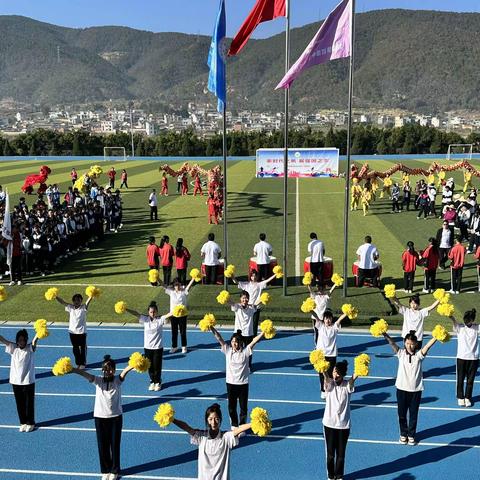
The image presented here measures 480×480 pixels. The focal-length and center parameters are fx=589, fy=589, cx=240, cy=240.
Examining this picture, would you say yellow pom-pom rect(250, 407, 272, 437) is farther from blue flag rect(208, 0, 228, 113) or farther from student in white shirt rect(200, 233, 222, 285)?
student in white shirt rect(200, 233, 222, 285)

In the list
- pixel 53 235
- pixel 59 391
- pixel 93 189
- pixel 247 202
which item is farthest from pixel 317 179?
pixel 59 391

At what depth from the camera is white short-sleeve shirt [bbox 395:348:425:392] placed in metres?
8.14

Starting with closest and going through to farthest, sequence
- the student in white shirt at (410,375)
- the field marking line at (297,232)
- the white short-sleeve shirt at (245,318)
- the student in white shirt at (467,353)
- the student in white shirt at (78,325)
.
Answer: the student in white shirt at (410,375), the student in white shirt at (467,353), the white short-sleeve shirt at (245,318), the student in white shirt at (78,325), the field marking line at (297,232)

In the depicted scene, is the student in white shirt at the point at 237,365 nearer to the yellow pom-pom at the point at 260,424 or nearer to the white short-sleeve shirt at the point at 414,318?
the yellow pom-pom at the point at 260,424

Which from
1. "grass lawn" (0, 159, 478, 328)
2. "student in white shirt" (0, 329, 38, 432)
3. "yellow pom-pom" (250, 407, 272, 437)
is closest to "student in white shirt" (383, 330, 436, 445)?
"yellow pom-pom" (250, 407, 272, 437)

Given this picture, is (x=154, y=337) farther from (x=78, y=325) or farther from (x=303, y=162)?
(x=303, y=162)

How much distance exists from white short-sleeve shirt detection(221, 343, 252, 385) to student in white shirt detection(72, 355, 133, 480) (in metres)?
1.55

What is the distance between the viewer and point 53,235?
60.7 feet

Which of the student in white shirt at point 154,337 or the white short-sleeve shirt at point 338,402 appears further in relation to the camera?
the student in white shirt at point 154,337

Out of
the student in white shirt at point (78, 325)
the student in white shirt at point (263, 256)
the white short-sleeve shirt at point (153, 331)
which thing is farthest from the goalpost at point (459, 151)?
the white short-sleeve shirt at point (153, 331)

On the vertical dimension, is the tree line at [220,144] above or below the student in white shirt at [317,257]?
above

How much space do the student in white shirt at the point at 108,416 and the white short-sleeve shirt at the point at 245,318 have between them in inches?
125

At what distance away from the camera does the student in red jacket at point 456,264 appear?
1525cm

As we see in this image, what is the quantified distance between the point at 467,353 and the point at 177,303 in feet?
17.0
